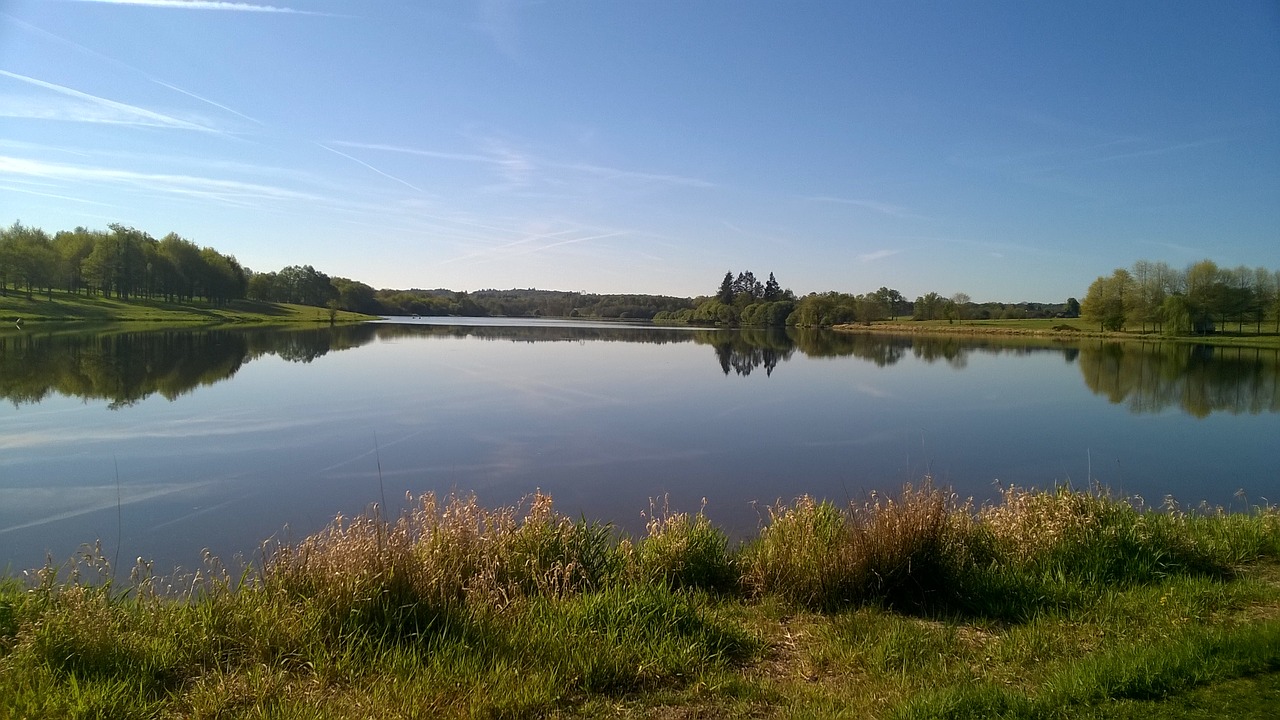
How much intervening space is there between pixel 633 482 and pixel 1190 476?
37.2 feet

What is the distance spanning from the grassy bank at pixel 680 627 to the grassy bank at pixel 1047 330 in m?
75.3

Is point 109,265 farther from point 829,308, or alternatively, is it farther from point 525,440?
point 829,308

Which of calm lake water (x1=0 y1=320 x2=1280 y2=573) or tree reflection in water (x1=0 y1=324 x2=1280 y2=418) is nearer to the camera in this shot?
calm lake water (x1=0 y1=320 x2=1280 y2=573)

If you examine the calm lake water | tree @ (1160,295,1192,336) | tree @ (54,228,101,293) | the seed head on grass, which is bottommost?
the calm lake water

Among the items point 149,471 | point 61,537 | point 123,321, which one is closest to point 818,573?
point 61,537

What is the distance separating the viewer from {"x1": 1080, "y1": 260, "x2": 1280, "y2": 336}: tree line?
219ft

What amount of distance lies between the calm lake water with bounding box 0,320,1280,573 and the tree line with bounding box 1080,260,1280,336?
45.3m

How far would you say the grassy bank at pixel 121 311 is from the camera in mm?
55278

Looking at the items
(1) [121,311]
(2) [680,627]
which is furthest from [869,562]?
(1) [121,311]

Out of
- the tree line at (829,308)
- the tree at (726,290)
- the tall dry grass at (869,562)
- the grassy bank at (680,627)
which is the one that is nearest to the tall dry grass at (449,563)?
the grassy bank at (680,627)

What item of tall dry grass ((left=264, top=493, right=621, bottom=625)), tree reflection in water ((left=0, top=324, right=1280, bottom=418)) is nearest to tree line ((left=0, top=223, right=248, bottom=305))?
tree reflection in water ((left=0, top=324, right=1280, bottom=418))

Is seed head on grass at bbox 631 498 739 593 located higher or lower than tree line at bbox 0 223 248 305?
lower

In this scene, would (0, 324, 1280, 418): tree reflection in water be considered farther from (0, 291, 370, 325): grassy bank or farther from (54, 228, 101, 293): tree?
(54, 228, 101, 293): tree

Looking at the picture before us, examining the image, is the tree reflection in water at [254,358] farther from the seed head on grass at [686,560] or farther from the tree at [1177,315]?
the seed head on grass at [686,560]
